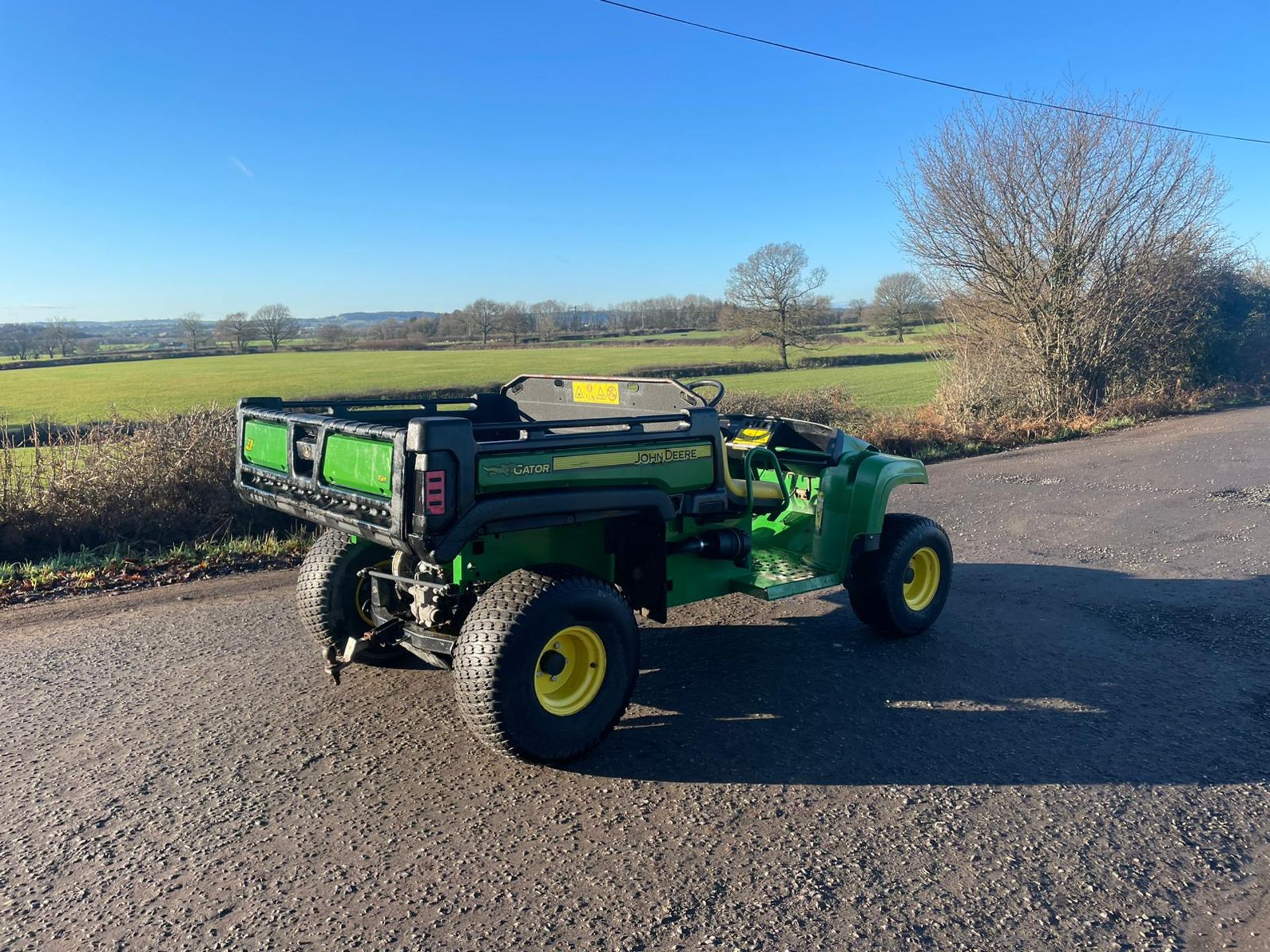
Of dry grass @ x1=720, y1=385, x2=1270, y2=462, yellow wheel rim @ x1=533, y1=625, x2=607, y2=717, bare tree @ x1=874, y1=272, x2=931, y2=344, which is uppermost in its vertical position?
bare tree @ x1=874, y1=272, x2=931, y2=344

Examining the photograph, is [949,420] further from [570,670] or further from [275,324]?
[275,324]

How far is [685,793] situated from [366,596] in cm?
225

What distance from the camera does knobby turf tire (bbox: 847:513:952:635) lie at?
5320 mm

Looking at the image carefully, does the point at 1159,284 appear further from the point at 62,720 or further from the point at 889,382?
the point at 62,720

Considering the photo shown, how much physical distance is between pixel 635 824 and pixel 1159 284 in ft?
63.9

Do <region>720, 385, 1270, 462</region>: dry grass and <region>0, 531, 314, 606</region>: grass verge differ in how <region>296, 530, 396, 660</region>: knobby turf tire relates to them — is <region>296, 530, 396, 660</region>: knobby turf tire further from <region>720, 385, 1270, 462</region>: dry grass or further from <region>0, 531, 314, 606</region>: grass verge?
<region>720, 385, 1270, 462</region>: dry grass

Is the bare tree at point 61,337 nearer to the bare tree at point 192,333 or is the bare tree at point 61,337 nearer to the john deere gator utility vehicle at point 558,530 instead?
the bare tree at point 192,333

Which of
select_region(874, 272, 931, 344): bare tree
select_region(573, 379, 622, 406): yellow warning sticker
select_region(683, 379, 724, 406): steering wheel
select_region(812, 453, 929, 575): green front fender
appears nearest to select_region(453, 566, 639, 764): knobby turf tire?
select_region(683, 379, 724, 406): steering wheel

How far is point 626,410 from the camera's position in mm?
5383

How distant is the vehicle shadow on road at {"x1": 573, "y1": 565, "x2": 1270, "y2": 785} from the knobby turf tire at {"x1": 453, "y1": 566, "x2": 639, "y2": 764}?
0.81 feet

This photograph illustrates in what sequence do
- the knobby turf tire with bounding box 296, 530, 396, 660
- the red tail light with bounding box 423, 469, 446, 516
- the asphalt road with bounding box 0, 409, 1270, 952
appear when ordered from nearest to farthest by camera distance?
the asphalt road with bounding box 0, 409, 1270, 952, the red tail light with bounding box 423, 469, 446, 516, the knobby turf tire with bounding box 296, 530, 396, 660

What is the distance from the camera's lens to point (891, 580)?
531 cm

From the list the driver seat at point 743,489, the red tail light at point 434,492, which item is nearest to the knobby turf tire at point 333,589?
the red tail light at point 434,492

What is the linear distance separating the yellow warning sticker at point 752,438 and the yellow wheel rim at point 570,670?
208 centimetres
